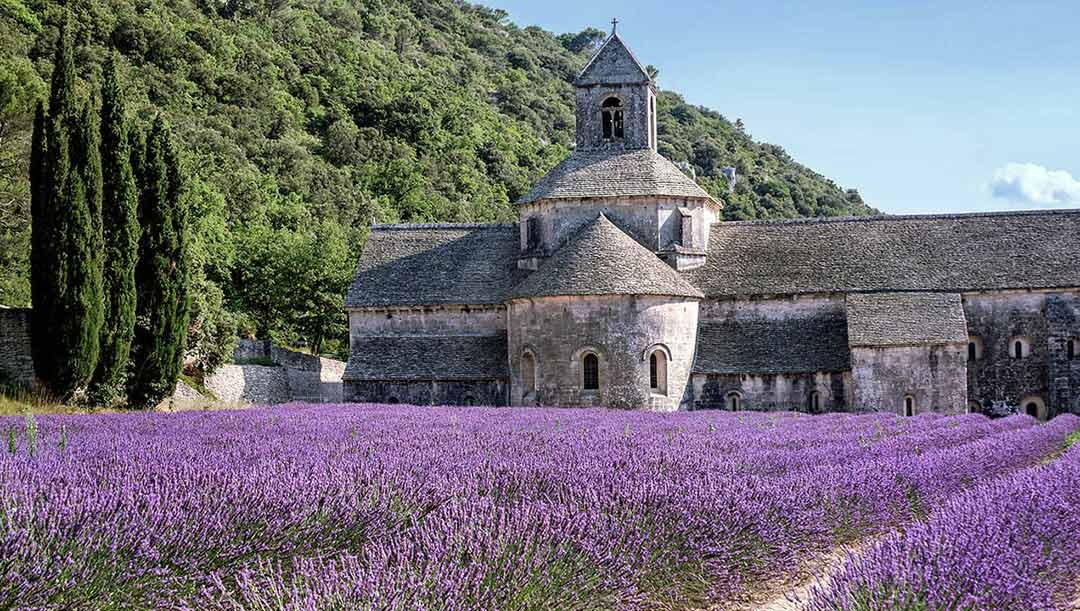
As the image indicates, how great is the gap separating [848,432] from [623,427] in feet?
12.7

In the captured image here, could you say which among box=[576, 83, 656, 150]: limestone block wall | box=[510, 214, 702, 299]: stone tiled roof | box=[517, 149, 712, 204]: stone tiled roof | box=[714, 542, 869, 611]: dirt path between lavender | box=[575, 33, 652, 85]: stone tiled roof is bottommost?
box=[714, 542, 869, 611]: dirt path between lavender

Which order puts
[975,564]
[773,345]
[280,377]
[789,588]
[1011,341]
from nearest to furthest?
[975,564], [789,588], [773,345], [1011,341], [280,377]

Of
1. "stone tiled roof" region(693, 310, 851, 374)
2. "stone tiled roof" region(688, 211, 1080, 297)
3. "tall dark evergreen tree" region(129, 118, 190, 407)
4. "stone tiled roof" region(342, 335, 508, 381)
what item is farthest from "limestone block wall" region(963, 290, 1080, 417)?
"tall dark evergreen tree" region(129, 118, 190, 407)

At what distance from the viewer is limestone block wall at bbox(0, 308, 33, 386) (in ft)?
86.0

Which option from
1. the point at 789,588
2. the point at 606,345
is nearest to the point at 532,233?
the point at 606,345

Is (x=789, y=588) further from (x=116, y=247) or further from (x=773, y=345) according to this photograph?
(x=773, y=345)

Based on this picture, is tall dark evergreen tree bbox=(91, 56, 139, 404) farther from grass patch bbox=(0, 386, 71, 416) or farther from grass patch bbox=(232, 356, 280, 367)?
grass patch bbox=(232, 356, 280, 367)

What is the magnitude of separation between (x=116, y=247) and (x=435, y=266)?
14539 millimetres

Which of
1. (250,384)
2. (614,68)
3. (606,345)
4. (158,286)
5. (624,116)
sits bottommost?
(250,384)

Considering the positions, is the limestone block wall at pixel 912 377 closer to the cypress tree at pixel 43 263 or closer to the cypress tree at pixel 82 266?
the cypress tree at pixel 82 266

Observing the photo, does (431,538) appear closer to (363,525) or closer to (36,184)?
(363,525)

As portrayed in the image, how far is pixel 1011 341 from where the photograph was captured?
35969 millimetres

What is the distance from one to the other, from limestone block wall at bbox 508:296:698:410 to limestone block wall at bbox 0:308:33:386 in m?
14.3

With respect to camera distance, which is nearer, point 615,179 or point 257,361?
point 615,179
